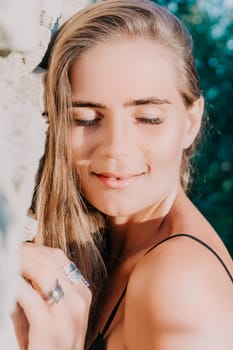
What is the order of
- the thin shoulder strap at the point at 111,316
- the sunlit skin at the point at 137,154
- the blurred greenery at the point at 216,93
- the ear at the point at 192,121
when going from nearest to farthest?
1. the sunlit skin at the point at 137,154
2. the thin shoulder strap at the point at 111,316
3. the ear at the point at 192,121
4. the blurred greenery at the point at 216,93

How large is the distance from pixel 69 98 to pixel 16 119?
93 centimetres

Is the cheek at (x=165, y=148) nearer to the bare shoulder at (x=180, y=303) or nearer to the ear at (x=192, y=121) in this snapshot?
the ear at (x=192, y=121)

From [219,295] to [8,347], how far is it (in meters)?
1.00

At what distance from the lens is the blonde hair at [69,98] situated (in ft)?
7.09

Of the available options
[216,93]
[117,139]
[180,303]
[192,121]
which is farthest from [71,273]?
[216,93]

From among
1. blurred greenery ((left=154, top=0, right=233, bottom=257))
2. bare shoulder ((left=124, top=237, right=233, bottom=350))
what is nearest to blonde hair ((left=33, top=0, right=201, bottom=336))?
bare shoulder ((left=124, top=237, right=233, bottom=350))

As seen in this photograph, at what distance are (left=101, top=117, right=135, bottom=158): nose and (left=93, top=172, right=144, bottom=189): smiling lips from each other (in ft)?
0.24

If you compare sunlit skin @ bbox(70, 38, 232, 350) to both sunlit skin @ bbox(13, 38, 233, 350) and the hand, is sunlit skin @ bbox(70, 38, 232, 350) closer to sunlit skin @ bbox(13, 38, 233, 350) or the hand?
sunlit skin @ bbox(13, 38, 233, 350)

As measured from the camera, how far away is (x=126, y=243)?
271 cm

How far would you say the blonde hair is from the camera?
216cm

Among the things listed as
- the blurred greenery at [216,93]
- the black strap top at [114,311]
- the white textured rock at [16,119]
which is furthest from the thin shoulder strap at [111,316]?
the blurred greenery at [216,93]

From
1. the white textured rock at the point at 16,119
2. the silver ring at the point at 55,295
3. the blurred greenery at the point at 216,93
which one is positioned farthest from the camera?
the blurred greenery at the point at 216,93

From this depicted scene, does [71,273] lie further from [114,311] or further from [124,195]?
[114,311]

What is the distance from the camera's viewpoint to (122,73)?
212 centimetres
